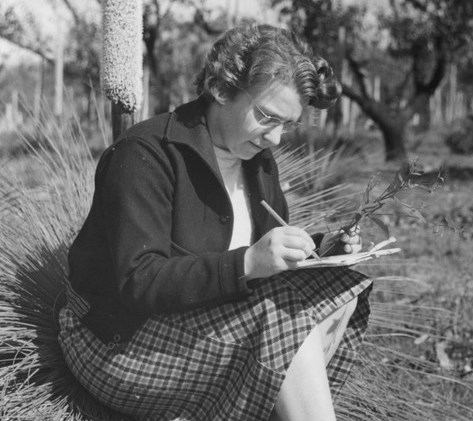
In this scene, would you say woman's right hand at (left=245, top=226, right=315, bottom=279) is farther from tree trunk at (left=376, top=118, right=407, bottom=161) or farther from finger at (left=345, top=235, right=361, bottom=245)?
tree trunk at (left=376, top=118, right=407, bottom=161)

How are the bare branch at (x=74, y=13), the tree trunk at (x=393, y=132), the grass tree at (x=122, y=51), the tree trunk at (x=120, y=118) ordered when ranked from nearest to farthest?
the grass tree at (x=122, y=51) → the tree trunk at (x=120, y=118) → the tree trunk at (x=393, y=132) → the bare branch at (x=74, y=13)

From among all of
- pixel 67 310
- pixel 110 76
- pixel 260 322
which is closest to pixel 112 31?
pixel 110 76

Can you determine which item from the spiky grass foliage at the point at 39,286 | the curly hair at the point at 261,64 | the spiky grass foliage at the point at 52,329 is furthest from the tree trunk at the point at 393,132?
the curly hair at the point at 261,64

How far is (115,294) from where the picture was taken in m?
1.58

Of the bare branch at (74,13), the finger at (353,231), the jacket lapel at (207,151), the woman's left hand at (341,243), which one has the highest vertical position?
the bare branch at (74,13)

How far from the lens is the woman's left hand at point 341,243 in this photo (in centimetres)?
164

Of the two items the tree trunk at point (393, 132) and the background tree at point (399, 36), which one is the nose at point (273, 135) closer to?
the background tree at point (399, 36)

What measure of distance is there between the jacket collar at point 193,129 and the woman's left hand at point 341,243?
0.31 m

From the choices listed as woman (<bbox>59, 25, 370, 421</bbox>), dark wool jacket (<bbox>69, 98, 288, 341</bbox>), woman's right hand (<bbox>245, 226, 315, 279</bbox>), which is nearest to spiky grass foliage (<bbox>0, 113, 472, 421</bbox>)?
woman (<bbox>59, 25, 370, 421</bbox>)

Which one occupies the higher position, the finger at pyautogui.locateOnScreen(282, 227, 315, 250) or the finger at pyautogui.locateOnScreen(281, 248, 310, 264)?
the finger at pyautogui.locateOnScreen(282, 227, 315, 250)

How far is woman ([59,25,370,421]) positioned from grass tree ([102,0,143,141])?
381 millimetres

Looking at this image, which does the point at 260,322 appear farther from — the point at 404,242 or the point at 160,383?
the point at 404,242

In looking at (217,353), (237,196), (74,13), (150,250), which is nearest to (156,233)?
(150,250)

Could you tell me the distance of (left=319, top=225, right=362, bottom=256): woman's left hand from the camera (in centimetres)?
164
